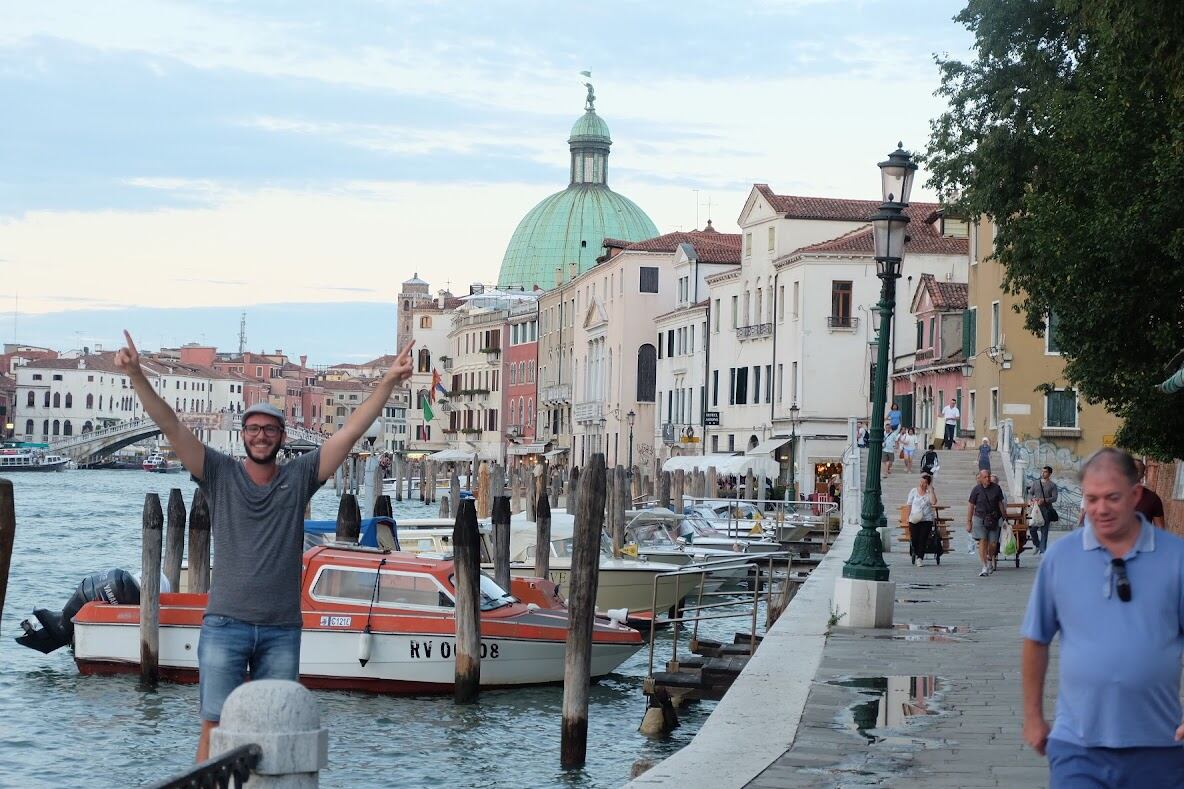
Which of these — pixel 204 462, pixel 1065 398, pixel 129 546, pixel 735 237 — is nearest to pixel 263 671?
pixel 204 462

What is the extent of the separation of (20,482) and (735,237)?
162ft

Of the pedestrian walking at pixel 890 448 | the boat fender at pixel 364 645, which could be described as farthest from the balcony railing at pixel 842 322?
the boat fender at pixel 364 645

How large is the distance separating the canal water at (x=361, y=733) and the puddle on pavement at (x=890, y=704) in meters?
3.63

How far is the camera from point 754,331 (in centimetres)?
5634

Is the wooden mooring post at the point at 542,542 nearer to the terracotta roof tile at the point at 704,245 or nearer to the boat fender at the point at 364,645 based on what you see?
the boat fender at the point at 364,645

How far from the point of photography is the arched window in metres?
70.2

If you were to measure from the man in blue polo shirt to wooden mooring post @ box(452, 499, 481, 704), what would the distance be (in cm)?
1235

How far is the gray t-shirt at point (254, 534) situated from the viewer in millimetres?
6180

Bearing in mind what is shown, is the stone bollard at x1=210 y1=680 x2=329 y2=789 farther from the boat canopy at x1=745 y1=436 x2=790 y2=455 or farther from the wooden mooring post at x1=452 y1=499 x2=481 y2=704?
the boat canopy at x1=745 y1=436 x2=790 y2=455

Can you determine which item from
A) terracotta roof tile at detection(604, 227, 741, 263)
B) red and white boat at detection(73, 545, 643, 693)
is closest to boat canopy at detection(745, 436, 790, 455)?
terracotta roof tile at detection(604, 227, 741, 263)

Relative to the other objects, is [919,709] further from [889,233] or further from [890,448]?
[890,448]

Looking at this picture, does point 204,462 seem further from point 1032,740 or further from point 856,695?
point 856,695

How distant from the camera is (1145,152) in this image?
21.0 metres

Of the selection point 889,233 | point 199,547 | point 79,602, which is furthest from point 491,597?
point 889,233
